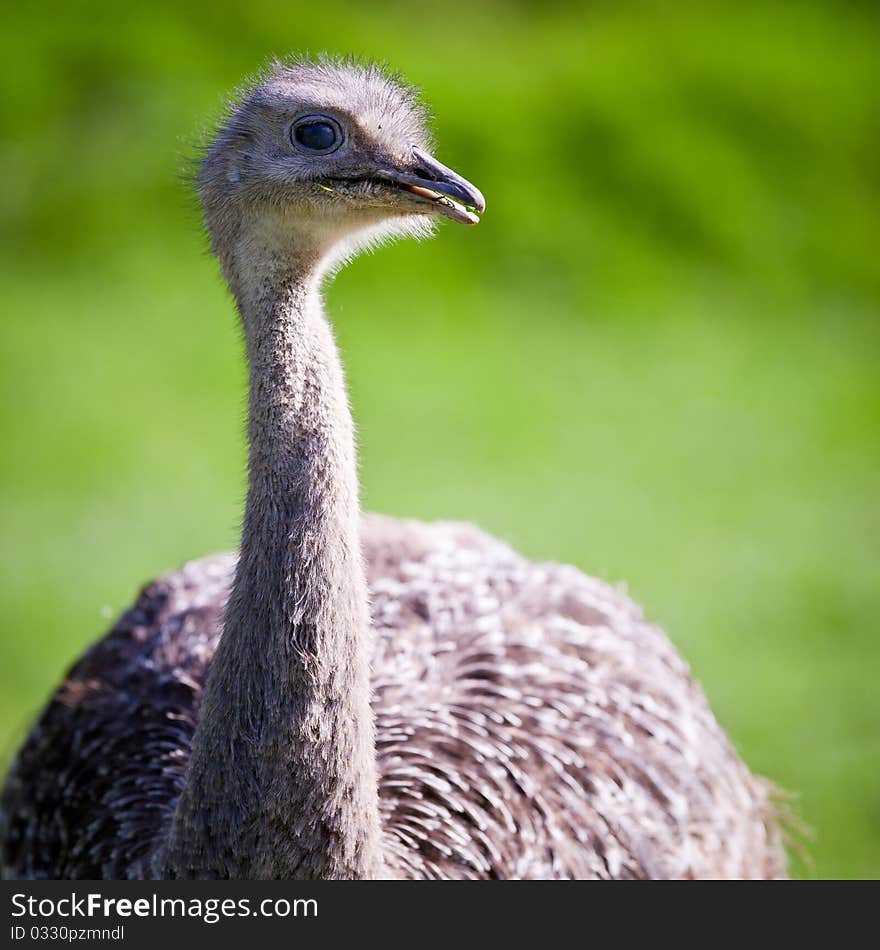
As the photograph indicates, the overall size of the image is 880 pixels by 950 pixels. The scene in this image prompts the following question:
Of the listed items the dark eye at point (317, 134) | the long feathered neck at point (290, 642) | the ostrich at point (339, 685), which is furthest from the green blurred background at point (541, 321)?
the dark eye at point (317, 134)

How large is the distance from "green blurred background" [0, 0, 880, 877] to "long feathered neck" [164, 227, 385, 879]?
493cm

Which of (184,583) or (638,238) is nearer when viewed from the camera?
(184,583)

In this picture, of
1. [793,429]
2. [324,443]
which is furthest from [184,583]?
[793,429]

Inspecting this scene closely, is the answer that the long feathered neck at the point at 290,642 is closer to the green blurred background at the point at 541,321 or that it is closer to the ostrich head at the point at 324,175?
the ostrich head at the point at 324,175

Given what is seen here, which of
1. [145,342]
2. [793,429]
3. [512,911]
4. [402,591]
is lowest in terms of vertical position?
[512,911]

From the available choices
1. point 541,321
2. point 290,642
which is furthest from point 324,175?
point 541,321

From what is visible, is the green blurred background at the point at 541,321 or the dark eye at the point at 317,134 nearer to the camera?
the dark eye at the point at 317,134

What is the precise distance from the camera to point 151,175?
41.3 feet

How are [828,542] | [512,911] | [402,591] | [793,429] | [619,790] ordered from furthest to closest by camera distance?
[793,429] → [828,542] → [402,591] → [619,790] → [512,911]

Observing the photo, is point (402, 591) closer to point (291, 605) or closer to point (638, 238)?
point (291, 605)

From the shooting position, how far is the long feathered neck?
3.28m

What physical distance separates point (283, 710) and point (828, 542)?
696 cm

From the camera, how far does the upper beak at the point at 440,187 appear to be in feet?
11.0

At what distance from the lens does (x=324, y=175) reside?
11.1 ft
